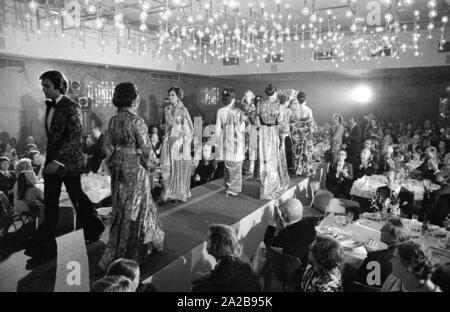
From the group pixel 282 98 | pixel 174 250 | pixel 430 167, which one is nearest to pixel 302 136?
pixel 282 98

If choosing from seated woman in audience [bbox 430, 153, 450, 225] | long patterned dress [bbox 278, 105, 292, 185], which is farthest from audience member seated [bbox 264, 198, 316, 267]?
seated woman in audience [bbox 430, 153, 450, 225]

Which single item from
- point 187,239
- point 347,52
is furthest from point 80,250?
point 347,52

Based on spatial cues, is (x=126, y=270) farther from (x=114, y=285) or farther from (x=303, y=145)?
(x=303, y=145)

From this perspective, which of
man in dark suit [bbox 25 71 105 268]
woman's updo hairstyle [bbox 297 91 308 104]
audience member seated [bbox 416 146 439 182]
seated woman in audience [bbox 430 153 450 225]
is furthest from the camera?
woman's updo hairstyle [bbox 297 91 308 104]

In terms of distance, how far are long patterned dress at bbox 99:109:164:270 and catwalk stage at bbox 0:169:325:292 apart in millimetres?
196

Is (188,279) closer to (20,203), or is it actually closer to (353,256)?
(353,256)

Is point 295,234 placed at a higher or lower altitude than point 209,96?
lower

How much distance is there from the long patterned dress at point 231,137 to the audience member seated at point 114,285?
3.12 meters

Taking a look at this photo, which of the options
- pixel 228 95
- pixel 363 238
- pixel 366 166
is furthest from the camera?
pixel 366 166

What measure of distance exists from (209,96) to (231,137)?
30.1 feet

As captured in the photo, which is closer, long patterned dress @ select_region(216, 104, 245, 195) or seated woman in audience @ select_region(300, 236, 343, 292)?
seated woman in audience @ select_region(300, 236, 343, 292)

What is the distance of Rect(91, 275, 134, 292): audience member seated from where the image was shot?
1839 mm

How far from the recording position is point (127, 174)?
278 centimetres

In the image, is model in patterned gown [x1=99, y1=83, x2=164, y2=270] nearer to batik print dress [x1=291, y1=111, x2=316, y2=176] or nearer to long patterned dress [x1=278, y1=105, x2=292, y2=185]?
long patterned dress [x1=278, y1=105, x2=292, y2=185]
